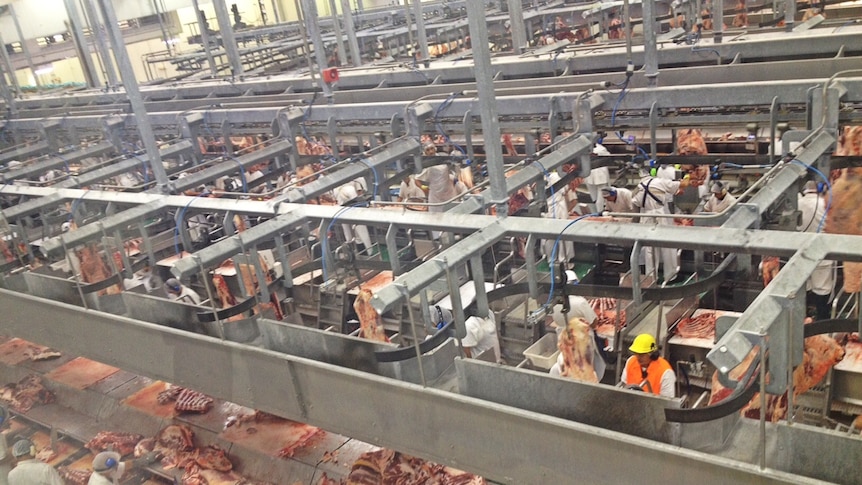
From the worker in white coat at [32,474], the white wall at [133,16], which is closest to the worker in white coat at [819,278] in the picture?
the worker in white coat at [32,474]

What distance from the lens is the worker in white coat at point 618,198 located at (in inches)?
315

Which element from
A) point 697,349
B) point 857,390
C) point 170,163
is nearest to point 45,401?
point 170,163

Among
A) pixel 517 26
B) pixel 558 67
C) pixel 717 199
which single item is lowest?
pixel 717 199

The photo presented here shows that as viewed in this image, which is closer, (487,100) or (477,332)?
(487,100)

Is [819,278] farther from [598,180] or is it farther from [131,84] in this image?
[131,84]

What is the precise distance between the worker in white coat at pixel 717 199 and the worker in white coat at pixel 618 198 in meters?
0.96

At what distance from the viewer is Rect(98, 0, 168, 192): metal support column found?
707 cm

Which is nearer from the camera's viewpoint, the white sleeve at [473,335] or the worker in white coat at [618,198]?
the white sleeve at [473,335]

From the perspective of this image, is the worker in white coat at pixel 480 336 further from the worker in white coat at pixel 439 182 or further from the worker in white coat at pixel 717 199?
the worker in white coat at pixel 717 199

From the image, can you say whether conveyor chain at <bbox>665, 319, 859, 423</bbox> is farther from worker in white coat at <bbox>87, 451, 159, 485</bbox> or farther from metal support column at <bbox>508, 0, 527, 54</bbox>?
metal support column at <bbox>508, 0, 527, 54</bbox>

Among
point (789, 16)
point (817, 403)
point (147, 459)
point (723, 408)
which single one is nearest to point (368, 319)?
point (723, 408)

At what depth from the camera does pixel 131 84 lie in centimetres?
733

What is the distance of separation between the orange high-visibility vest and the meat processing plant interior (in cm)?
3

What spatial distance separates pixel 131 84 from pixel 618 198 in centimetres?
541
